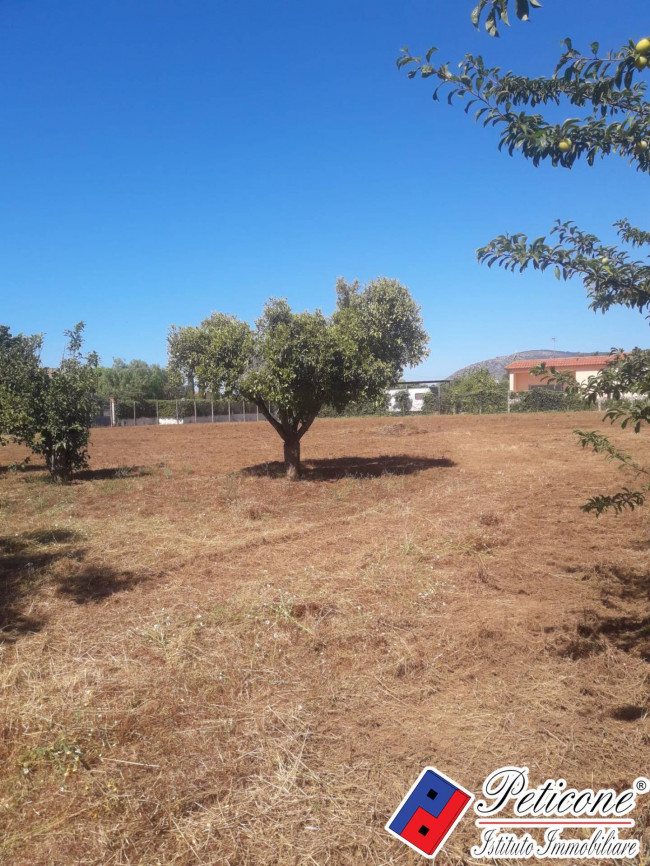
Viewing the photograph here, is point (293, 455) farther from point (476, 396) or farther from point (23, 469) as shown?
point (476, 396)

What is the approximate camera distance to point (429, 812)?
2797mm

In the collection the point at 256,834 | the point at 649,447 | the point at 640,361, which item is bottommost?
the point at 256,834

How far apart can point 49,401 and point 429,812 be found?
12.7 m

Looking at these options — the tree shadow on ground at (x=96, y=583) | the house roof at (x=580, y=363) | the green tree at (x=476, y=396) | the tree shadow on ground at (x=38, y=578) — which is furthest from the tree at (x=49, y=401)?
the green tree at (x=476, y=396)

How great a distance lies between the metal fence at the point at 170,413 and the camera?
158 feet

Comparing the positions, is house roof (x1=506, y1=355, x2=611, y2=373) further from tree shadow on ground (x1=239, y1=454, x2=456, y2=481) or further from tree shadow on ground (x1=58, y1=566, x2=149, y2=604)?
tree shadow on ground (x1=58, y1=566, x2=149, y2=604)

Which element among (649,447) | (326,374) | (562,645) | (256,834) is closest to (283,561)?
(562,645)

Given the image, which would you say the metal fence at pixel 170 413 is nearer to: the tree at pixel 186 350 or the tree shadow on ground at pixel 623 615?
the tree at pixel 186 350

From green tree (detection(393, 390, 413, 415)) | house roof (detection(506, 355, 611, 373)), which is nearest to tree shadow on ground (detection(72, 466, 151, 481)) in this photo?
house roof (detection(506, 355, 611, 373))

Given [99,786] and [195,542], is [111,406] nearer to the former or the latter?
[195,542]

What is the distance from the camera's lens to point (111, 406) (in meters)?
46.8

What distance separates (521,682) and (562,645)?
0.71 meters

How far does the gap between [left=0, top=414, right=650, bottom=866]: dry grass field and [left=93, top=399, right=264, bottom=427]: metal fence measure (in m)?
40.5

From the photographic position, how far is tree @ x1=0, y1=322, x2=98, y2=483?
1302 centimetres
